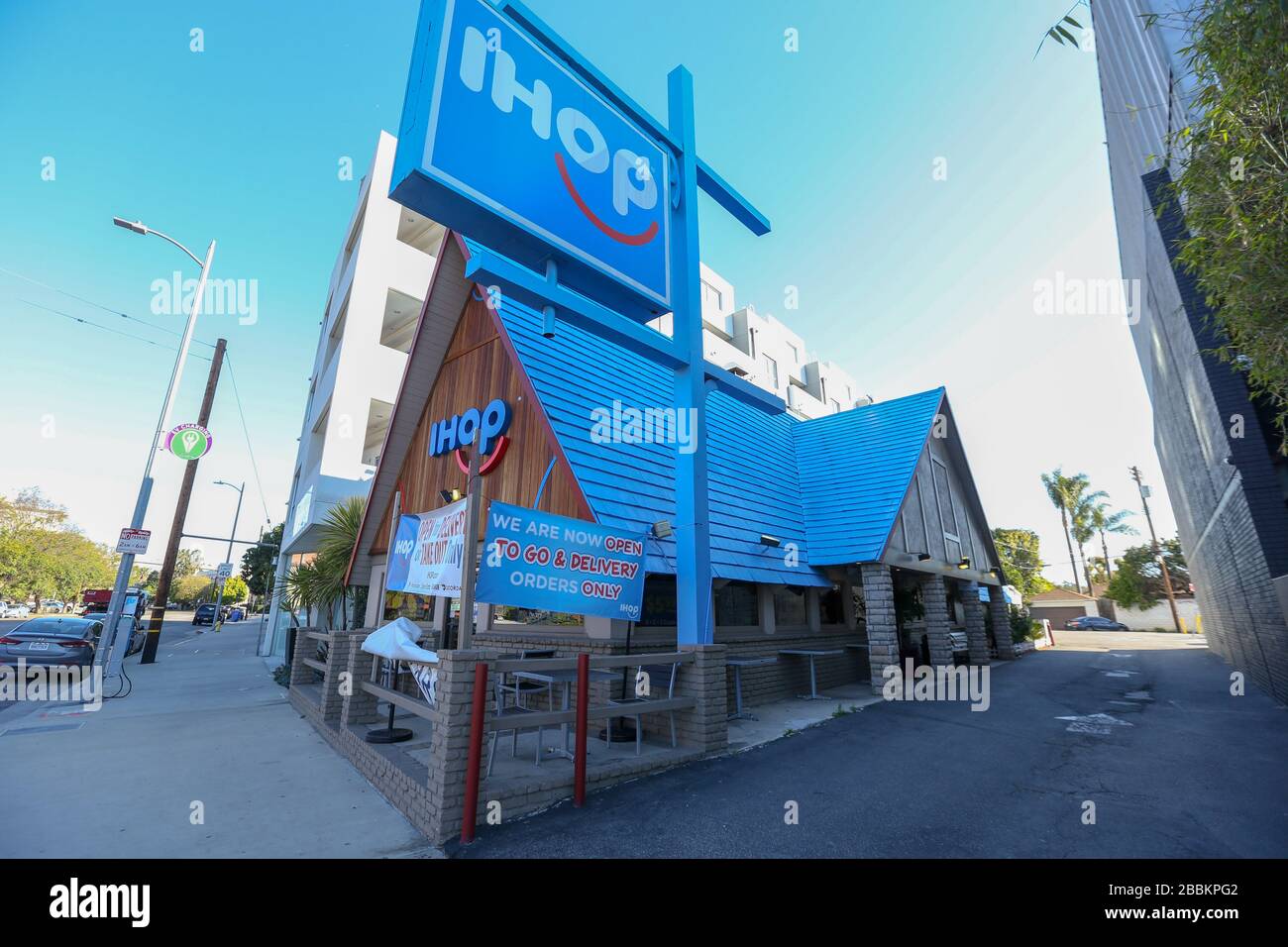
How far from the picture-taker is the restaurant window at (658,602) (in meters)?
9.09

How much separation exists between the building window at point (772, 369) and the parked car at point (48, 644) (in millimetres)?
35676

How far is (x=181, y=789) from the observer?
5723 millimetres

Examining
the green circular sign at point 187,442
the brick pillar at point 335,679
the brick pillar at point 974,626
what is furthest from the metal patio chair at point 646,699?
the green circular sign at point 187,442

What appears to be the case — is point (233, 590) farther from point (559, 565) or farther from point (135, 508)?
point (559, 565)

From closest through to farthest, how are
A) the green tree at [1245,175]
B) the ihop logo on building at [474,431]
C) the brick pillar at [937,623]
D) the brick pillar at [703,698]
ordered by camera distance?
the green tree at [1245,175], the brick pillar at [703,698], the ihop logo on building at [474,431], the brick pillar at [937,623]

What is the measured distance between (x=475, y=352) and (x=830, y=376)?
4173 centimetres

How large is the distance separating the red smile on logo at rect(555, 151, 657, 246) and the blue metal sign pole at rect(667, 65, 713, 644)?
1.98ft

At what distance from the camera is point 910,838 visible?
436 cm

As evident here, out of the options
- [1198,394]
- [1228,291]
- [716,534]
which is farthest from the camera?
[1198,394]

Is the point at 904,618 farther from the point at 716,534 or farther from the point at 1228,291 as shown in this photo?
the point at 1228,291

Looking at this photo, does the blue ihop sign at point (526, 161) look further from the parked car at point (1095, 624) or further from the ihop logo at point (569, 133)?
the parked car at point (1095, 624)

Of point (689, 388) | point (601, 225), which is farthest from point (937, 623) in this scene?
point (601, 225)

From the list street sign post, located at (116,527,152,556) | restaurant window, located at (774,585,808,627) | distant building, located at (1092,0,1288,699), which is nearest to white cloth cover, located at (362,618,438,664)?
A: restaurant window, located at (774,585,808,627)
